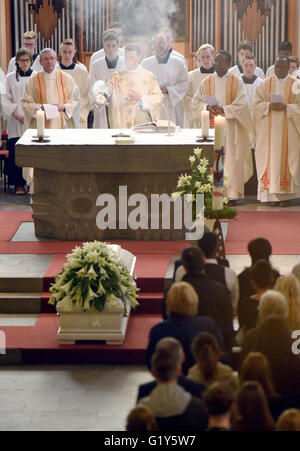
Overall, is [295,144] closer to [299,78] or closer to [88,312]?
[299,78]

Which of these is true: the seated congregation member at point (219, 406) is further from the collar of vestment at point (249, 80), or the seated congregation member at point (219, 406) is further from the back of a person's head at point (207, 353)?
the collar of vestment at point (249, 80)

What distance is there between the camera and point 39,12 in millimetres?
14812

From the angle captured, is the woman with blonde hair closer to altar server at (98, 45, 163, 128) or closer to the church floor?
the church floor

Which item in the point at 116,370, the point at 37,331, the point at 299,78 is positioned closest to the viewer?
the point at 116,370

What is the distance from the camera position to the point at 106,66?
12.6 metres

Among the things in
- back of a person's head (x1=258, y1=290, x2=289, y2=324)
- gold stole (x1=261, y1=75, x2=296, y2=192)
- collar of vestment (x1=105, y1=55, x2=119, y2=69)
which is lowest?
back of a person's head (x1=258, y1=290, x2=289, y2=324)

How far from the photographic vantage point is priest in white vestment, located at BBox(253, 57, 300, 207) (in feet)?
36.3

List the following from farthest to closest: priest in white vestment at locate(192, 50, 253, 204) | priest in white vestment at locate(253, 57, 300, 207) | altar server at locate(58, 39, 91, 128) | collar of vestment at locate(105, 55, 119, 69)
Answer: collar of vestment at locate(105, 55, 119, 69) < altar server at locate(58, 39, 91, 128) < priest in white vestment at locate(192, 50, 253, 204) < priest in white vestment at locate(253, 57, 300, 207)

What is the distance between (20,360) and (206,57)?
610 centimetres

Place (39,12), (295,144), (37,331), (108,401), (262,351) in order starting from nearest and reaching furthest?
(262,351) → (108,401) → (37,331) → (295,144) → (39,12)

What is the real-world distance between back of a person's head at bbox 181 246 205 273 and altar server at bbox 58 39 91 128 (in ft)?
21.6

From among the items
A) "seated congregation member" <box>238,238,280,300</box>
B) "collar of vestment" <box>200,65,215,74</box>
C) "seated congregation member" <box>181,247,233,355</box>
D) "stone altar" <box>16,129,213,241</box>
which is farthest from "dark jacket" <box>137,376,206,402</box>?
"collar of vestment" <box>200,65,215,74</box>

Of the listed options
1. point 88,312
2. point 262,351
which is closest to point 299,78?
point 88,312

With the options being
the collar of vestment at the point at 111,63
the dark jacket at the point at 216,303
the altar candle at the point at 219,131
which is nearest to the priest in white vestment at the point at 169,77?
the collar of vestment at the point at 111,63
